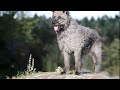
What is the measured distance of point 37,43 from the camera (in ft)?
29.8

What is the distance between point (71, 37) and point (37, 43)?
2.06ft

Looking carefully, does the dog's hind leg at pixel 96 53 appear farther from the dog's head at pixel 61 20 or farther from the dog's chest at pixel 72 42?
the dog's head at pixel 61 20

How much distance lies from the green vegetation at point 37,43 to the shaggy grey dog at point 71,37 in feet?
0.38

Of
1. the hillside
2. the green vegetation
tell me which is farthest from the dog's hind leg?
the hillside

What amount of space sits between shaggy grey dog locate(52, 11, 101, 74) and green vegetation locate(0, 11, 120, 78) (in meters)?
0.12

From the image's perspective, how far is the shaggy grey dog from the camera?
8758mm

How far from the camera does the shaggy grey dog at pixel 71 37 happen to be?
28.7 feet

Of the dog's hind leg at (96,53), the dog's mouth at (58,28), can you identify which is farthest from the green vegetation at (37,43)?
the dog's mouth at (58,28)

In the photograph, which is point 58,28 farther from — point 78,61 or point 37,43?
point 78,61

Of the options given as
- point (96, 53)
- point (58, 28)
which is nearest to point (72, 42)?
point (58, 28)

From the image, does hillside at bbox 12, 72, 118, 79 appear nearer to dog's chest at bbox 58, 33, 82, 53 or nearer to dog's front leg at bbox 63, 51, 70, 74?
dog's front leg at bbox 63, 51, 70, 74
